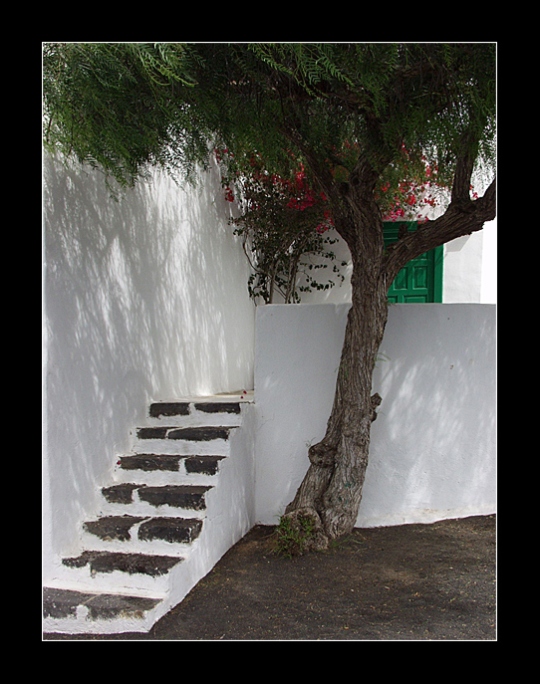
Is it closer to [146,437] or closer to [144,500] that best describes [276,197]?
[146,437]

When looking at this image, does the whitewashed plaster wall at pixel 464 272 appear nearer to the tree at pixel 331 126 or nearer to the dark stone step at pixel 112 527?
the tree at pixel 331 126

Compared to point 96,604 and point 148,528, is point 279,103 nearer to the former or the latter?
point 148,528

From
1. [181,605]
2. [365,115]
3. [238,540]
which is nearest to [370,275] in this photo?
[365,115]

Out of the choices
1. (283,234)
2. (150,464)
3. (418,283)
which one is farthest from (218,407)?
(418,283)

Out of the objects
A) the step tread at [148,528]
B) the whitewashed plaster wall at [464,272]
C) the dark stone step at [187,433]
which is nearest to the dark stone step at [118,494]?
the step tread at [148,528]

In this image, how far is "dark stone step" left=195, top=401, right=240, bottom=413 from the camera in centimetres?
520

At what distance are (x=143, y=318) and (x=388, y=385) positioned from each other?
6.73ft

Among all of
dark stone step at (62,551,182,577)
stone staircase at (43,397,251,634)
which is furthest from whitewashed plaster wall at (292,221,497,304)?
dark stone step at (62,551,182,577)

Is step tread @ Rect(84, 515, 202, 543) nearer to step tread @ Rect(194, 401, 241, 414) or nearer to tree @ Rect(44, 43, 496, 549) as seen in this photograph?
tree @ Rect(44, 43, 496, 549)

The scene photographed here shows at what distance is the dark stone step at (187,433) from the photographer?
16.2ft

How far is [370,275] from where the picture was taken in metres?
4.88

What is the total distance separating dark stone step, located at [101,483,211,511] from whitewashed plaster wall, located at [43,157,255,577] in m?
0.13

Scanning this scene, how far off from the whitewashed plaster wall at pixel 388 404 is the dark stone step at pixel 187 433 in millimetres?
575

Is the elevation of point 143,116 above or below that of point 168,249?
above
